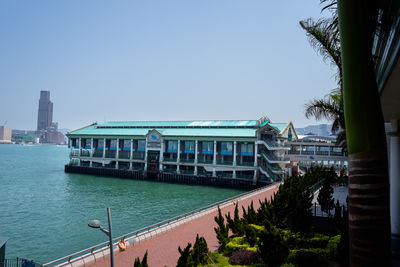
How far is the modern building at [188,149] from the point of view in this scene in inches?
2891

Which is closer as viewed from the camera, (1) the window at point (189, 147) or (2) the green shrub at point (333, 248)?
(2) the green shrub at point (333, 248)

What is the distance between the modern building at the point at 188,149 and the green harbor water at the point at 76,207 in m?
7.12

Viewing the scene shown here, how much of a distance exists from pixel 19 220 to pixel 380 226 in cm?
4281

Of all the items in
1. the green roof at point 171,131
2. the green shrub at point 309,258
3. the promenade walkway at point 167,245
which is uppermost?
the green roof at point 171,131

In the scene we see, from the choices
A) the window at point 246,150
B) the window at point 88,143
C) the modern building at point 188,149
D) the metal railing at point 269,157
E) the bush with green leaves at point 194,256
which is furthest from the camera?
the window at point 88,143

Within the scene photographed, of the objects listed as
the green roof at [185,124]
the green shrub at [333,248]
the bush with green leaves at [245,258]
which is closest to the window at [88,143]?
the green roof at [185,124]

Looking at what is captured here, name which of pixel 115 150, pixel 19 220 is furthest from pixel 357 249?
pixel 115 150

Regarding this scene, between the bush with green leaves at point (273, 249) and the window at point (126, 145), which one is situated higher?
the window at point (126, 145)

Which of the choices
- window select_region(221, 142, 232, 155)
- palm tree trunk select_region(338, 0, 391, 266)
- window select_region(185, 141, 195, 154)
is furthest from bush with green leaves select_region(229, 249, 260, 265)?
window select_region(185, 141, 195, 154)

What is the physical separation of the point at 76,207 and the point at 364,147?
48478 mm

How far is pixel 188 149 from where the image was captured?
82.4 metres

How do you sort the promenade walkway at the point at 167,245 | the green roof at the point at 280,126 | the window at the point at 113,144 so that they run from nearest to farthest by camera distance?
the promenade walkway at the point at 167,245
the green roof at the point at 280,126
the window at the point at 113,144

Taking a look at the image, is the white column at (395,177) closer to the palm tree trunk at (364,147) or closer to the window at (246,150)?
the palm tree trunk at (364,147)

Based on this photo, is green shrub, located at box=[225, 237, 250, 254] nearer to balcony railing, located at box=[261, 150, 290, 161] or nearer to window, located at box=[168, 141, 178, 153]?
balcony railing, located at box=[261, 150, 290, 161]
